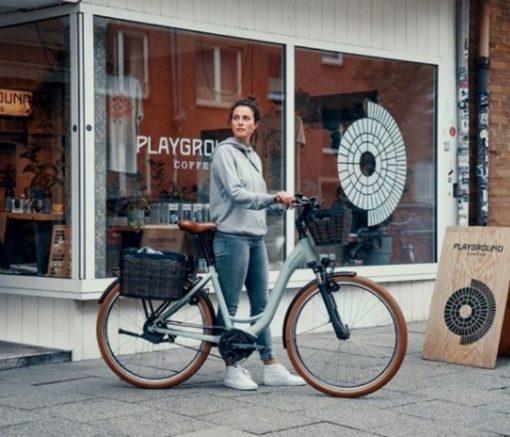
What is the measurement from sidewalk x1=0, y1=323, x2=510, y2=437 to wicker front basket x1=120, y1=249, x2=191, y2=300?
2.06 ft

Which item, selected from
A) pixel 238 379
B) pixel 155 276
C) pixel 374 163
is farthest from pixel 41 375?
pixel 374 163

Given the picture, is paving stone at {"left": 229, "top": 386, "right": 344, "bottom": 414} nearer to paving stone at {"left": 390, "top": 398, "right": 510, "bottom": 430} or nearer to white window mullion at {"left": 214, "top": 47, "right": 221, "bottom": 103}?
paving stone at {"left": 390, "top": 398, "right": 510, "bottom": 430}

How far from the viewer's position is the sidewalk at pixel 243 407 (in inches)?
232

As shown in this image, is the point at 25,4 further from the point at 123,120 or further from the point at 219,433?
the point at 219,433

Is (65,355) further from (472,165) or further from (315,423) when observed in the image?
(472,165)

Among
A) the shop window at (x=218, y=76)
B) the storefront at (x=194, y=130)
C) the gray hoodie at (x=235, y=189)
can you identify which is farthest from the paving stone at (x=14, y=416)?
the shop window at (x=218, y=76)

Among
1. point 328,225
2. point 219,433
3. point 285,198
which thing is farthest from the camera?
point 328,225

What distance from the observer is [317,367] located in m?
6.93

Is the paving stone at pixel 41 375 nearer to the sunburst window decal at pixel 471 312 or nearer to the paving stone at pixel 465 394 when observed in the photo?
the paving stone at pixel 465 394

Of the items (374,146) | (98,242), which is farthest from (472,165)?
(98,242)

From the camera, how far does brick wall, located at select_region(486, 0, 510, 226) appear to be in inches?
453

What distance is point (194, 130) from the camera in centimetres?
924

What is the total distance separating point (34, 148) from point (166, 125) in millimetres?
1089

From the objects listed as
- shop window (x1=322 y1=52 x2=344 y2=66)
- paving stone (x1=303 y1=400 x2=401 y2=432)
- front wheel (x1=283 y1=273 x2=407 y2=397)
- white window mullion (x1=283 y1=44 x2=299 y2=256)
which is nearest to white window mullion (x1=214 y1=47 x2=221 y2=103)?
white window mullion (x1=283 y1=44 x2=299 y2=256)
